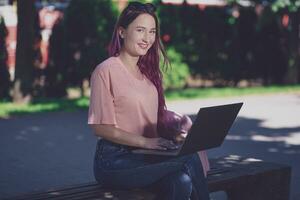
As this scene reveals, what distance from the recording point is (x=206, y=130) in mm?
3650

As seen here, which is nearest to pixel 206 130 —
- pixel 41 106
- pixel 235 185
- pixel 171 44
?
pixel 235 185

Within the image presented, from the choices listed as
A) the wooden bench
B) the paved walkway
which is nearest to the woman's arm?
the wooden bench

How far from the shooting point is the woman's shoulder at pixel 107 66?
3742 mm

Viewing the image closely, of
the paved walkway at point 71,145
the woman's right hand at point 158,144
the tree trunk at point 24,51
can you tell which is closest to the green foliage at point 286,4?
the paved walkway at point 71,145

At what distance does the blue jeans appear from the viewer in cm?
362

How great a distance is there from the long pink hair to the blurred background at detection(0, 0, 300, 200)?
200 cm

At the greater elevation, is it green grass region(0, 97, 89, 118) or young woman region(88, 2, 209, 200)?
young woman region(88, 2, 209, 200)

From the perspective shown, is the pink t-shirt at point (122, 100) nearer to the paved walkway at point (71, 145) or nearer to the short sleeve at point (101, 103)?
the short sleeve at point (101, 103)

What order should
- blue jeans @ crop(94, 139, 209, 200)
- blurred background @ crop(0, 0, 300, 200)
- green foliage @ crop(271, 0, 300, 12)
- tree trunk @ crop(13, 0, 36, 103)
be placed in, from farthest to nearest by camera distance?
green foliage @ crop(271, 0, 300, 12) → tree trunk @ crop(13, 0, 36, 103) → blurred background @ crop(0, 0, 300, 200) → blue jeans @ crop(94, 139, 209, 200)

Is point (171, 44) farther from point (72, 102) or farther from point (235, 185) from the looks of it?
point (235, 185)

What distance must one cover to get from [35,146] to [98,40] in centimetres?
695

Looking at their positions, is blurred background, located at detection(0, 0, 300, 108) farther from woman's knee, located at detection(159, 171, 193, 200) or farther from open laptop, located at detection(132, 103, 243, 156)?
woman's knee, located at detection(159, 171, 193, 200)

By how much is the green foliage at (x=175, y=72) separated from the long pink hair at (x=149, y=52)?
1208 centimetres

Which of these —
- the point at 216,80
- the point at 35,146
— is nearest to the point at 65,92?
the point at 216,80
